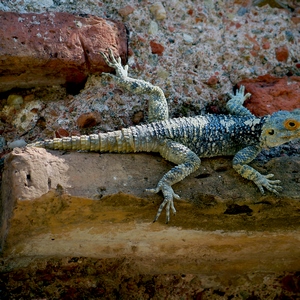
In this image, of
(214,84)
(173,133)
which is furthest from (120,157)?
(214,84)

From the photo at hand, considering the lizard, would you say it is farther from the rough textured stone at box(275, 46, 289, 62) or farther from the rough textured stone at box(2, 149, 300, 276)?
the rough textured stone at box(275, 46, 289, 62)

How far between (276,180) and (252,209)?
0.73 feet

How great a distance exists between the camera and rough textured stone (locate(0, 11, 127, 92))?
8.14 ft

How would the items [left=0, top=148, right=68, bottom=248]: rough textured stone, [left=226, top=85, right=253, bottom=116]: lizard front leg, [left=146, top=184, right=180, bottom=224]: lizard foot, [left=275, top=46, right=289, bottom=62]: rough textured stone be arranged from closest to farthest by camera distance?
1. [left=0, top=148, right=68, bottom=248]: rough textured stone
2. [left=146, top=184, right=180, bottom=224]: lizard foot
3. [left=226, top=85, right=253, bottom=116]: lizard front leg
4. [left=275, top=46, right=289, bottom=62]: rough textured stone

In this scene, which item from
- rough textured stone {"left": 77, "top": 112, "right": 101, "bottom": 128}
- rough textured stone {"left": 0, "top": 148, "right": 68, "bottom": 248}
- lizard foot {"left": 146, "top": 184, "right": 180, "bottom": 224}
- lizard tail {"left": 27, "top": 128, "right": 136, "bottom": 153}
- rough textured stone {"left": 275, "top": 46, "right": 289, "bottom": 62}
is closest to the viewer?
rough textured stone {"left": 0, "top": 148, "right": 68, "bottom": 248}

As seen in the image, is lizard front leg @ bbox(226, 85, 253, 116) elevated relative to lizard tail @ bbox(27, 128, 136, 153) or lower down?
elevated

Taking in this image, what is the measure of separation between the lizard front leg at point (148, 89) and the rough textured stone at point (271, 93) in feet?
1.82

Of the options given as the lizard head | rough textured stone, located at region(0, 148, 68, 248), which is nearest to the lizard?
the lizard head

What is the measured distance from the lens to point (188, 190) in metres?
2.46

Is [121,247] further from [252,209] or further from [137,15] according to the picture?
[137,15]

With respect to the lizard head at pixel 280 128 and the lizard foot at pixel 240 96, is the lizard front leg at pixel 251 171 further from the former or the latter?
the lizard foot at pixel 240 96

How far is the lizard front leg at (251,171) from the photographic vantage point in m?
2.48

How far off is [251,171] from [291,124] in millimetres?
371

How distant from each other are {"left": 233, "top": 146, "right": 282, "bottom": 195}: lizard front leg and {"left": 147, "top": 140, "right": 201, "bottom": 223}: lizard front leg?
0.22 meters
